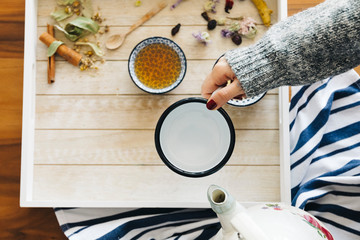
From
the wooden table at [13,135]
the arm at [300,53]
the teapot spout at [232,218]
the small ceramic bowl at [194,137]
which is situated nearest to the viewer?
the teapot spout at [232,218]

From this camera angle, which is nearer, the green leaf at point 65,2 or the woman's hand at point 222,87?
the woman's hand at point 222,87

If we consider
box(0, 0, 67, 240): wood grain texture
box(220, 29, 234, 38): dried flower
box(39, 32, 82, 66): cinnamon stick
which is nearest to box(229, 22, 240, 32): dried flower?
box(220, 29, 234, 38): dried flower

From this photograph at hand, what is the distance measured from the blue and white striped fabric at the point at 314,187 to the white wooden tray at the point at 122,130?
9 cm

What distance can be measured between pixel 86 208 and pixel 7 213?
29cm

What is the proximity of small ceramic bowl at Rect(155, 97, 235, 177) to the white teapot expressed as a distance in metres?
0.18

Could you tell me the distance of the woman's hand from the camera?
25.3 inches

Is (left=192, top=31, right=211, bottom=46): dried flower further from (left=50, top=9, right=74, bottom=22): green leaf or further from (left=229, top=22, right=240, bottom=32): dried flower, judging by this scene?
(left=50, top=9, right=74, bottom=22): green leaf

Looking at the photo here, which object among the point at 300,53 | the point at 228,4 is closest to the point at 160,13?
the point at 228,4

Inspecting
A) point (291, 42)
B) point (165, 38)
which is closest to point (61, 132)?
point (165, 38)

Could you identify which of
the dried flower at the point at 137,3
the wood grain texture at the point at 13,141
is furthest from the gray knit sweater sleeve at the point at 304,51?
the wood grain texture at the point at 13,141

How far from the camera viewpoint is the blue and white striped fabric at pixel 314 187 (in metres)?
0.86

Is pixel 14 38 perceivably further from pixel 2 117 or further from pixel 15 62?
pixel 2 117

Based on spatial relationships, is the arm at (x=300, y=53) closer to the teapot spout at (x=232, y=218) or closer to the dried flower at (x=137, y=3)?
the teapot spout at (x=232, y=218)

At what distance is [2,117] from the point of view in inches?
39.7
